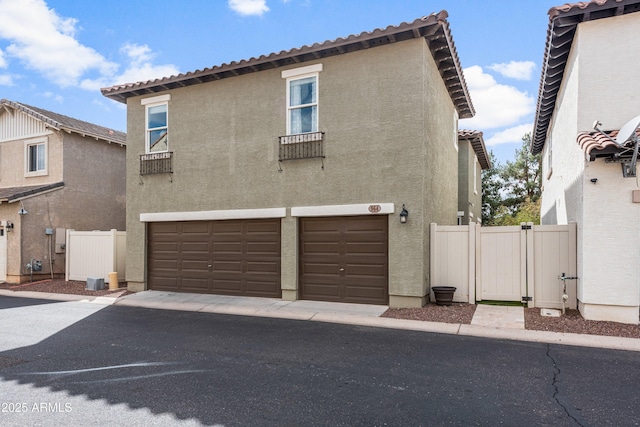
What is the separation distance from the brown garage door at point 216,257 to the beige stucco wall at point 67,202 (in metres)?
6.42

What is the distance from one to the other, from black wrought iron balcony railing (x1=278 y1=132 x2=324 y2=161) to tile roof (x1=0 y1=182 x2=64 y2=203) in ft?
37.2

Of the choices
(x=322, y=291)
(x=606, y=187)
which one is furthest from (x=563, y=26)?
(x=322, y=291)

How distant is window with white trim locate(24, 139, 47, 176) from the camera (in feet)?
59.4

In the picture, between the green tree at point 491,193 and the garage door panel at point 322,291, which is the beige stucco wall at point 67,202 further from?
the green tree at point 491,193

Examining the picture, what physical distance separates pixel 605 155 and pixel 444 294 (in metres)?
4.54

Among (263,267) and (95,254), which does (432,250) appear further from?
(95,254)

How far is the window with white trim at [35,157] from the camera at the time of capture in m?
18.1

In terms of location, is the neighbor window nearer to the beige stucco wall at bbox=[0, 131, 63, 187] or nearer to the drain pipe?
the beige stucco wall at bbox=[0, 131, 63, 187]

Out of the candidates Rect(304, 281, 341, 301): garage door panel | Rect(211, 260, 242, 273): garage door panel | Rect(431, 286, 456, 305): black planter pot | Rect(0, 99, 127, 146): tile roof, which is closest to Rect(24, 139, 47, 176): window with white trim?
Rect(0, 99, 127, 146): tile roof

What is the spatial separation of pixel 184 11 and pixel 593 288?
13.6m

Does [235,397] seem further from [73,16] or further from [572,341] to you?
[73,16]

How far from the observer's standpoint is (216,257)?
1267 centimetres

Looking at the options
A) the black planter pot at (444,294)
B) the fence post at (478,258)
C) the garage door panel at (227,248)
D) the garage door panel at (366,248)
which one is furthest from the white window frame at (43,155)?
the fence post at (478,258)

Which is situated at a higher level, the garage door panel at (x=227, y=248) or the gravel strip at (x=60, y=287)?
the garage door panel at (x=227, y=248)
